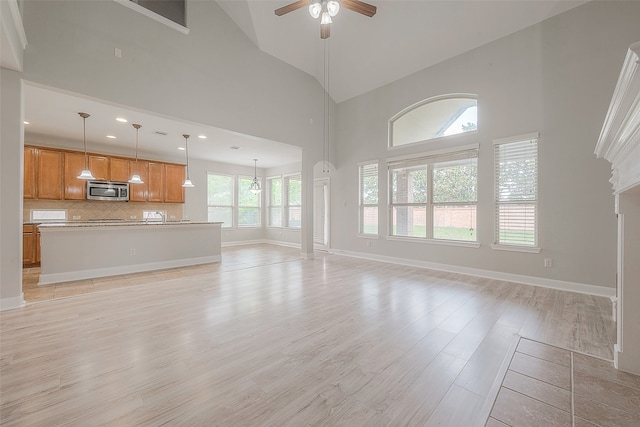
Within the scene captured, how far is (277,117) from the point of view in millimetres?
5832

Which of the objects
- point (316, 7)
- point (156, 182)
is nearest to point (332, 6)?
point (316, 7)

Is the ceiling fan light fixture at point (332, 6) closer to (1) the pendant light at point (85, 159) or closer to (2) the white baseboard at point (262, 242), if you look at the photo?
(1) the pendant light at point (85, 159)

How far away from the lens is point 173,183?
7.67 m

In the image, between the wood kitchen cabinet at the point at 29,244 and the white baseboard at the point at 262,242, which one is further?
the white baseboard at the point at 262,242

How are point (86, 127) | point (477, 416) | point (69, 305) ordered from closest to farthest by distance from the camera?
point (477, 416) < point (69, 305) < point (86, 127)

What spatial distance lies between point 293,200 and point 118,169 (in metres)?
5.15

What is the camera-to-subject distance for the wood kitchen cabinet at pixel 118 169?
21.7 ft

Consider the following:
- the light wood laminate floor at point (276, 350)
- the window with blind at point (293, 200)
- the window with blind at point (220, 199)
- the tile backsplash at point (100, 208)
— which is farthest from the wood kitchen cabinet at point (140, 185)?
the window with blind at point (293, 200)

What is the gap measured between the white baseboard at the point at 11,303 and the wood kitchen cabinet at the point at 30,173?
13.0 feet

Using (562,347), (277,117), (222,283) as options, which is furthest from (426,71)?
(222,283)

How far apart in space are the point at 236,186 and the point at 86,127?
4.51 m

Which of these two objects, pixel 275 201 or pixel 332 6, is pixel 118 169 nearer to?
pixel 275 201

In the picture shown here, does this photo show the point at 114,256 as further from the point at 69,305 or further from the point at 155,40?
the point at 155,40

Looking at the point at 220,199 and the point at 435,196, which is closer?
the point at 435,196
